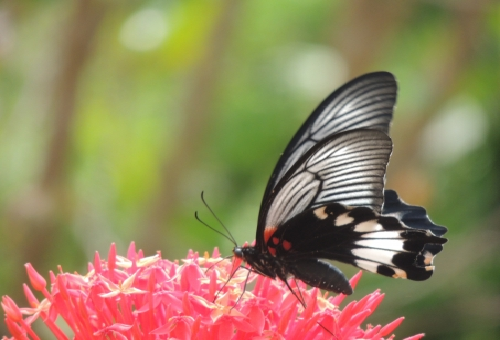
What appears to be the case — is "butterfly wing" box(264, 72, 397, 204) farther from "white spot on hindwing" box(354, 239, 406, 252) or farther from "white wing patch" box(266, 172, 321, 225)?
"white spot on hindwing" box(354, 239, 406, 252)

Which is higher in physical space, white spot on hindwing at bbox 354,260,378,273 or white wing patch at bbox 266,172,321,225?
white wing patch at bbox 266,172,321,225

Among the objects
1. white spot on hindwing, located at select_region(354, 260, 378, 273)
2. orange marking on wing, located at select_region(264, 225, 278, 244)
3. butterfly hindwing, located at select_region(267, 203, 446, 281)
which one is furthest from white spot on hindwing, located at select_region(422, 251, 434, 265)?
orange marking on wing, located at select_region(264, 225, 278, 244)

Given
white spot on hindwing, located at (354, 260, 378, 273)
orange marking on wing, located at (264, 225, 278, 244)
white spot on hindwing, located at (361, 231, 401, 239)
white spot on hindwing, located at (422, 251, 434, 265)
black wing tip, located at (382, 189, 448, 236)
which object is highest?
black wing tip, located at (382, 189, 448, 236)

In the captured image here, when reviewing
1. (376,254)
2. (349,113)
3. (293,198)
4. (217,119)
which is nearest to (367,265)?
(376,254)

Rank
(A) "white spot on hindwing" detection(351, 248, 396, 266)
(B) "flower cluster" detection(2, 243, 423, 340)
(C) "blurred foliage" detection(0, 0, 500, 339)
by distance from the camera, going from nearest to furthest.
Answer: (B) "flower cluster" detection(2, 243, 423, 340) → (A) "white spot on hindwing" detection(351, 248, 396, 266) → (C) "blurred foliage" detection(0, 0, 500, 339)

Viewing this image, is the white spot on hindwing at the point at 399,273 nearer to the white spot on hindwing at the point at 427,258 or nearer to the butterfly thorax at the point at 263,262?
the white spot on hindwing at the point at 427,258

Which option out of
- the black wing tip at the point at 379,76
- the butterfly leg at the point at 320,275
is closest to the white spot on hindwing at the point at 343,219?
the butterfly leg at the point at 320,275
